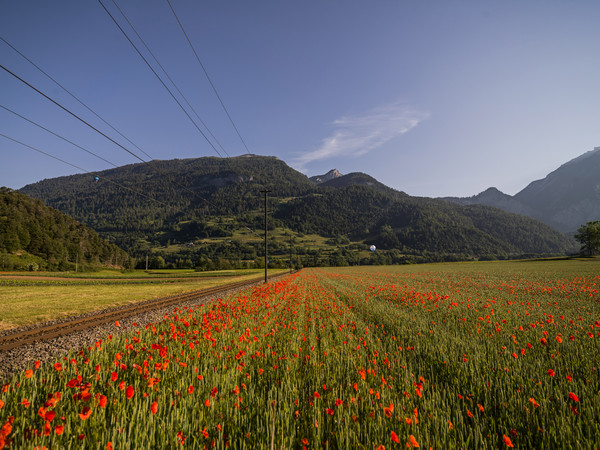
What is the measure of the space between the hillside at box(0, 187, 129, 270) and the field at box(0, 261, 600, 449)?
82685 millimetres

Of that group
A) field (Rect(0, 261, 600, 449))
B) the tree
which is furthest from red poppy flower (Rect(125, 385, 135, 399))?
the tree

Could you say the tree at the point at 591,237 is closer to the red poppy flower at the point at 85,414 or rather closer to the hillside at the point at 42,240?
the red poppy flower at the point at 85,414

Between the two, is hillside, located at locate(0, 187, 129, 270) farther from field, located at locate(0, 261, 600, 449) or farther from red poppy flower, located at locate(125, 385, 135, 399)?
red poppy flower, located at locate(125, 385, 135, 399)

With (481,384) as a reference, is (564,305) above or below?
below

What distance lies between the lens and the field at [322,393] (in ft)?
7.77

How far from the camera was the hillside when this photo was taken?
69062mm

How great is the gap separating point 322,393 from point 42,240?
109m

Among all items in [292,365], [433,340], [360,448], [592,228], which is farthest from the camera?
[592,228]

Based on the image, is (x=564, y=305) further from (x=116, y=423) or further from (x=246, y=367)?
(x=116, y=423)

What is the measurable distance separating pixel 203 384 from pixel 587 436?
173 inches

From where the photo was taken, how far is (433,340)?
5.91 metres

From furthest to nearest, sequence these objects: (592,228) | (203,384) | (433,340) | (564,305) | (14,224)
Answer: (592,228)
(14,224)
(564,305)
(433,340)
(203,384)

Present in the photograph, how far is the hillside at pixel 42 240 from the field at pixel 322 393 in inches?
3255

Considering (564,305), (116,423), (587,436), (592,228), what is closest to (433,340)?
(587,436)
